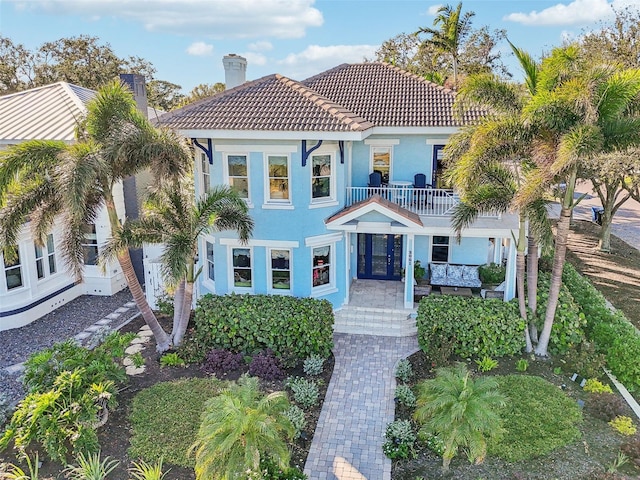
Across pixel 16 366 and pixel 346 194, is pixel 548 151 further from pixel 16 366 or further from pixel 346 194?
Result: pixel 16 366

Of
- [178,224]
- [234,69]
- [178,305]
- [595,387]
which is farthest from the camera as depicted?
[234,69]

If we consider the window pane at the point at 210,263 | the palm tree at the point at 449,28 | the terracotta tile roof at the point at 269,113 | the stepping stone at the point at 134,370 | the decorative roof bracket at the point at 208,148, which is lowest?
the stepping stone at the point at 134,370

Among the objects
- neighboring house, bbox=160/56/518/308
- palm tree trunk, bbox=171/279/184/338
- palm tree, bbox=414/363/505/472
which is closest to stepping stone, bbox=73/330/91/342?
palm tree trunk, bbox=171/279/184/338

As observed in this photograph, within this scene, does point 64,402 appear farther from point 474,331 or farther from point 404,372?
point 474,331

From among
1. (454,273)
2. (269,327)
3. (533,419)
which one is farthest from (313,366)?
(454,273)

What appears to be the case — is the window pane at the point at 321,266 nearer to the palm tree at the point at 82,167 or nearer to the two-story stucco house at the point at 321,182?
the two-story stucco house at the point at 321,182

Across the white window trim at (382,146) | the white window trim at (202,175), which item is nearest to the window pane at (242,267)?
the white window trim at (202,175)
